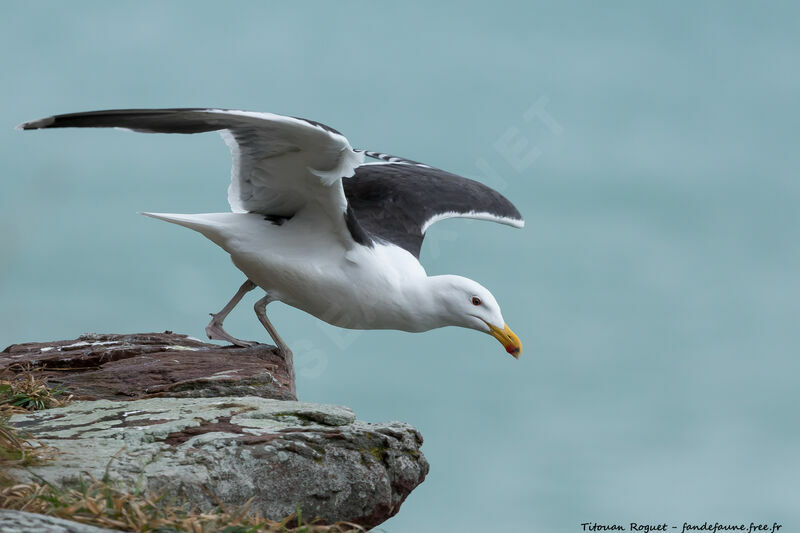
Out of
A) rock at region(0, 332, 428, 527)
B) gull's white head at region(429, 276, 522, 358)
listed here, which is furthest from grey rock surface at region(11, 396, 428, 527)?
gull's white head at region(429, 276, 522, 358)

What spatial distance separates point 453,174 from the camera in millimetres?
11281

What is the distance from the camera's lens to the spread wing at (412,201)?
9.24 meters

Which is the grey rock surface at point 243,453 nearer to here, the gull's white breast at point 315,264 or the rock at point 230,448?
the rock at point 230,448

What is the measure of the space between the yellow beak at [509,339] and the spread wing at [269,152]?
1.46 metres

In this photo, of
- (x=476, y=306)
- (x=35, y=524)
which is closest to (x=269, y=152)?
(x=476, y=306)

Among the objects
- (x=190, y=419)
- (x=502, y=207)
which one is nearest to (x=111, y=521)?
(x=190, y=419)

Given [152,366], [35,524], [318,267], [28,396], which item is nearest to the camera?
[35,524]

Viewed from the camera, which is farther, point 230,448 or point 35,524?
point 230,448

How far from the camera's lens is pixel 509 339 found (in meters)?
8.12

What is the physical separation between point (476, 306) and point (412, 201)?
73.4 inches

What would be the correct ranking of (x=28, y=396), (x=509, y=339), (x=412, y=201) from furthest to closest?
(x=412, y=201) < (x=509, y=339) < (x=28, y=396)

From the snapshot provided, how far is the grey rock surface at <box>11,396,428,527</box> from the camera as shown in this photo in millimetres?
4957

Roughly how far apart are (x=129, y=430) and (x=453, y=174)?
253 inches

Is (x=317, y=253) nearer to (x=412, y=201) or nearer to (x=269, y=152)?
(x=269, y=152)
